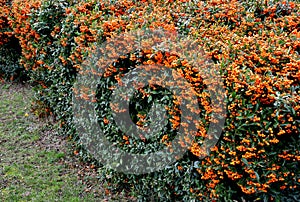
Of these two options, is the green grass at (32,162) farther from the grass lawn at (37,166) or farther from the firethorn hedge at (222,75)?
the firethorn hedge at (222,75)

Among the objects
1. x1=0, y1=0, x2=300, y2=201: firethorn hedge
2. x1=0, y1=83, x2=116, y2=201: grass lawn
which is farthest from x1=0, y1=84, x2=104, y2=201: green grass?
x1=0, y1=0, x2=300, y2=201: firethorn hedge

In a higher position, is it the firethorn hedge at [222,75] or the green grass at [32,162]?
the firethorn hedge at [222,75]

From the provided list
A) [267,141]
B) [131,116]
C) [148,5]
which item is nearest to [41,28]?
[148,5]

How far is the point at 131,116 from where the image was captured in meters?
3.84

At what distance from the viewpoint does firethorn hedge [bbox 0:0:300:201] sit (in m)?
2.90

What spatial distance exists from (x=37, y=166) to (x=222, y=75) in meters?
2.90

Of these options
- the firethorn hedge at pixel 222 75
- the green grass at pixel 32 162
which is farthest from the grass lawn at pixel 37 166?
the firethorn hedge at pixel 222 75

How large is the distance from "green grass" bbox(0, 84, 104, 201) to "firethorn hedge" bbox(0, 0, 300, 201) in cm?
36

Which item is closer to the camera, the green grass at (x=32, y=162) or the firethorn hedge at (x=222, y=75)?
the firethorn hedge at (x=222, y=75)

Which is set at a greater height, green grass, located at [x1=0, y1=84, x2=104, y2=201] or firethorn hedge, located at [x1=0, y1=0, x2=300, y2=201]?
firethorn hedge, located at [x1=0, y1=0, x2=300, y2=201]

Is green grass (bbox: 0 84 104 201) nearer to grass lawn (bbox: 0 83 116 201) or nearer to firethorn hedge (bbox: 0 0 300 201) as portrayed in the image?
grass lawn (bbox: 0 83 116 201)

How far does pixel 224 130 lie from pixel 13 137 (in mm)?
3611

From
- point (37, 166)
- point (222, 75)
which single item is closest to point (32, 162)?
point (37, 166)

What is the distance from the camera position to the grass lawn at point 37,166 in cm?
429
